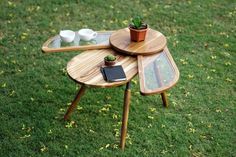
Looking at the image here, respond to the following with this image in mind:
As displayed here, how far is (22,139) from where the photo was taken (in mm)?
3469

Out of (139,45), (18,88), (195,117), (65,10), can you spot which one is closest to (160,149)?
(195,117)

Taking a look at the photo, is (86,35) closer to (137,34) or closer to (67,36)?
(67,36)

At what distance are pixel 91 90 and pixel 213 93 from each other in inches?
52.8

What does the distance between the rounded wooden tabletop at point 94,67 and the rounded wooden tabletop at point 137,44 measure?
69 mm

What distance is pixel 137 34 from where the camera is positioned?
346cm

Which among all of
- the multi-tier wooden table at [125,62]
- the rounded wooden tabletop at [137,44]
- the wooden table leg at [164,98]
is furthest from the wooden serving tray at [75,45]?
the wooden table leg at [164,98]

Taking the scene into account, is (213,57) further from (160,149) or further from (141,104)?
(160,149)

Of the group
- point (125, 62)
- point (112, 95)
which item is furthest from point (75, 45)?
point (112, 95)

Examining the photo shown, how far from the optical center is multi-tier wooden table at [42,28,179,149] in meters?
3.10

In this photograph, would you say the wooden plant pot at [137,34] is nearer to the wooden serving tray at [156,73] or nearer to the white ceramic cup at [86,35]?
the wooden serving tray at [156,73]

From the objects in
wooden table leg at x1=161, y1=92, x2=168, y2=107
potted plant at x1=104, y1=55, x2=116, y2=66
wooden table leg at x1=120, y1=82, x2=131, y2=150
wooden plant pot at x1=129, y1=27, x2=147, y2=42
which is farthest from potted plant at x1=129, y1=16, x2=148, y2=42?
wooden table leg at x1=161, y1=92, x2=168, y2=107

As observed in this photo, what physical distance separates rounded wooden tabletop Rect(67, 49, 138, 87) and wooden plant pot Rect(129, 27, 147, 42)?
204mm

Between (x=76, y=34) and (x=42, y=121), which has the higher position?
(x=76, y=34)

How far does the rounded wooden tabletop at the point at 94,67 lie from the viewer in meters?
3.10
